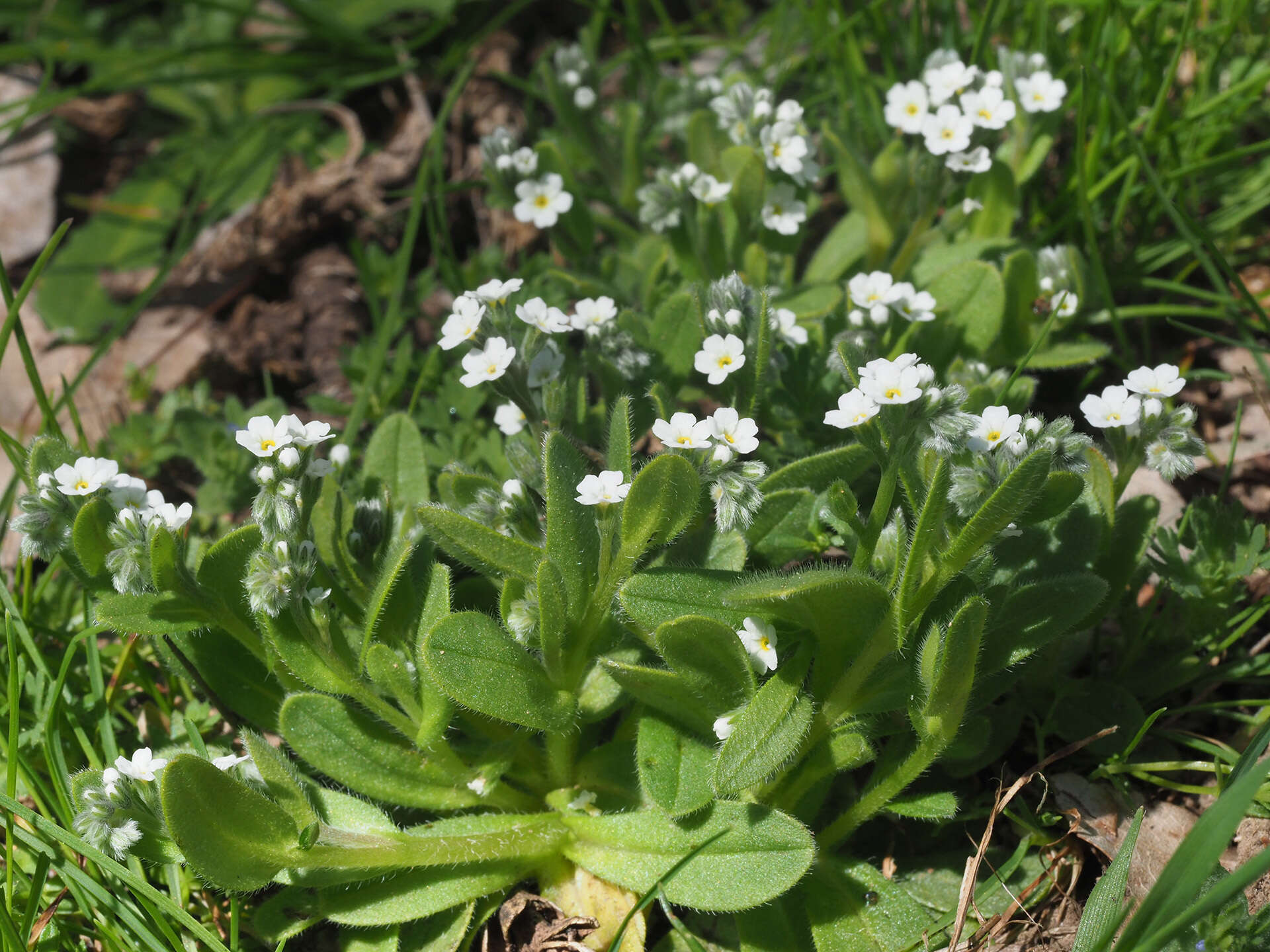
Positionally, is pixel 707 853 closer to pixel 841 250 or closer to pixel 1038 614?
pixel 1038 614

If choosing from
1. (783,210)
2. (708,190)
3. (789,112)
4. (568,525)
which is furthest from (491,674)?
(789,112)

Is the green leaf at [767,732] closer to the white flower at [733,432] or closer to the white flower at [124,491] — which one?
the white flower at [733,432]

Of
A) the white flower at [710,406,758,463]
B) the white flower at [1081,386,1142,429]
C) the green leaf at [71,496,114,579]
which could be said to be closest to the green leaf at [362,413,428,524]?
the green leaf at [71,496,114,579]

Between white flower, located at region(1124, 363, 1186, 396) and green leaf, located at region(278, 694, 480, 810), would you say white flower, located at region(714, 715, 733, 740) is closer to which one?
green leaf, located at region(278, 694, 480, 810)

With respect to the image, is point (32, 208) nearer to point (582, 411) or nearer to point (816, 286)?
point (582, 411)

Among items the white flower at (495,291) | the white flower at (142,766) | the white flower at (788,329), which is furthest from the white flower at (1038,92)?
the white flower at (142,766)
